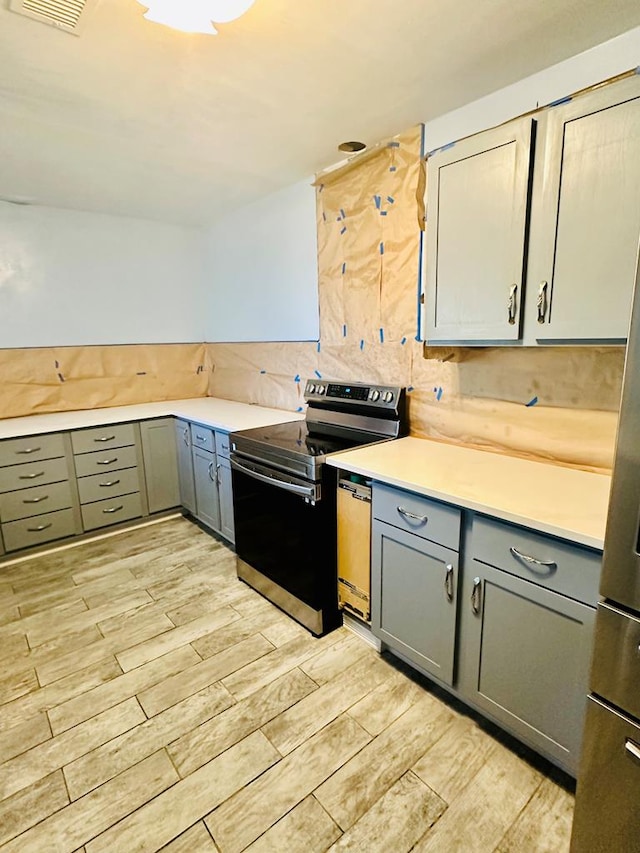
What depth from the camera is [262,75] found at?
1.75m

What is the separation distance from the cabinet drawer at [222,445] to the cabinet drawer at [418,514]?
4.28 ft

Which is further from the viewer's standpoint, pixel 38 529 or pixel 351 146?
pixel 38 529

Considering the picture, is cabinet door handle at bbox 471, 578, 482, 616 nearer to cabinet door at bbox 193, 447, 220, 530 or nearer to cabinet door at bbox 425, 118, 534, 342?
cabinet door at bbox 425, 118, 534, 342

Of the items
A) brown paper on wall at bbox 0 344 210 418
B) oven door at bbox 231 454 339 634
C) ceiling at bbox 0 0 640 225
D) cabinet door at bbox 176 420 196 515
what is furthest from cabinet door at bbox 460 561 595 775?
brown paper on wall at bbox 0 344 210 418

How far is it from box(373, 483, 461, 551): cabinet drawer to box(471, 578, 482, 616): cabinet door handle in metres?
0.13

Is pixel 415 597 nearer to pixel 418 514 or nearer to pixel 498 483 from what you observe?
pixel 418 514

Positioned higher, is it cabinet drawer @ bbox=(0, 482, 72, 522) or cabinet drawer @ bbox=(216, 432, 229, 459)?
cabinet drawer @ bbox=(216, 432, 229, 459)

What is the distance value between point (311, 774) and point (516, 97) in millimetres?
2736

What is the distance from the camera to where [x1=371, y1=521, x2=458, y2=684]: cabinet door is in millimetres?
1683

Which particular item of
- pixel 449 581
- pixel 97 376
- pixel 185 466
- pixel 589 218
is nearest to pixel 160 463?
pixel 185 466

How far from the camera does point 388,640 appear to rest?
1.96 m

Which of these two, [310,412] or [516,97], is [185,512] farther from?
[516,97]

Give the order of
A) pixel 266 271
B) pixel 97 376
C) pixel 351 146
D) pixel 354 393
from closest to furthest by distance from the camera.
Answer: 1. pixel 351 146
2. pixel 354 393
3. pixel 266 271
4. pixel 97 376

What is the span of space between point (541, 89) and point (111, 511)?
139 inches
